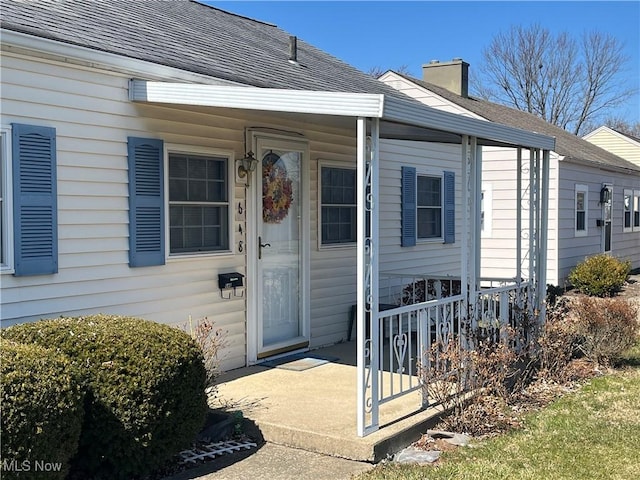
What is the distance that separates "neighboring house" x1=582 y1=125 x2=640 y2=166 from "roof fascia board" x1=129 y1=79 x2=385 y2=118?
2510cm

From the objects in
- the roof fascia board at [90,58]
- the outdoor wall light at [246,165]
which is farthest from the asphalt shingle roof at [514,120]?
the roof fascia board at [90,58]

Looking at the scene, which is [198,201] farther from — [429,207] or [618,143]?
[618,143]

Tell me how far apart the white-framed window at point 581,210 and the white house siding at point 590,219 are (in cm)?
13

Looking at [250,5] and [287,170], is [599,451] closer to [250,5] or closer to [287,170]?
[287,170]

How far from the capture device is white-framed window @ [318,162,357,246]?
328 inches

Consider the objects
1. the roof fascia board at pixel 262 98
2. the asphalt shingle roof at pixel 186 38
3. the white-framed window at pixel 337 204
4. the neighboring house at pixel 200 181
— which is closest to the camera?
the roof fascia board at pixel 262 98

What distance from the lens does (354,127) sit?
784 centimetres

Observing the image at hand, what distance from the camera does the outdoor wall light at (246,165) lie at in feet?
22.9

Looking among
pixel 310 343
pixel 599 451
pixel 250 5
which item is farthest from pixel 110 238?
pixel 250 5

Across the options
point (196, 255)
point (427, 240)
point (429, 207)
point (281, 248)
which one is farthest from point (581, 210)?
point (196, 255)

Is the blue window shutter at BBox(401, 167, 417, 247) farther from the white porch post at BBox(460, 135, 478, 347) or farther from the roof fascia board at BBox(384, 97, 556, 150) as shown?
Answer: the white porch post at BBox(460, 135, 478, 347)

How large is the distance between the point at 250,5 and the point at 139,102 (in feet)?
40.9

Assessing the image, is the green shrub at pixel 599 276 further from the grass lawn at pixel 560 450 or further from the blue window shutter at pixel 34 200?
the blue window shutter at pixel 34 200

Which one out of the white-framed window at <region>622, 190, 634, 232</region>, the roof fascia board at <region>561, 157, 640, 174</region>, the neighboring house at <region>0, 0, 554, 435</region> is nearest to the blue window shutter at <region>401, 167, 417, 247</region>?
the neighboring house at <region>0, 0, 554, 435</region>
